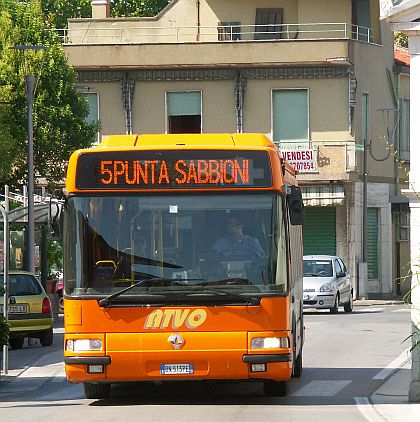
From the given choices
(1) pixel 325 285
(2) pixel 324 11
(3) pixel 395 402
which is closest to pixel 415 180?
(3) pixel 395 402

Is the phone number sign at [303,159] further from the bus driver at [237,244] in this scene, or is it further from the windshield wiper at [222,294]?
the windshield wiper at [222,294]

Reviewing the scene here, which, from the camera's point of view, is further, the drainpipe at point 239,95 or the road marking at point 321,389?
the drainpipe at point 239,95

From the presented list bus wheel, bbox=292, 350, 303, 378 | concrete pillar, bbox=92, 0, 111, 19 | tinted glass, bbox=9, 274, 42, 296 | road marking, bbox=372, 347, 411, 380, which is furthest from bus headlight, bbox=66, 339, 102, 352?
concrete pillar, bbox=92, 0, 111, 19

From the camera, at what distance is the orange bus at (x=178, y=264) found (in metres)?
16.1

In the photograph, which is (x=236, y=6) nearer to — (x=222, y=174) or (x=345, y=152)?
(x=345, y=152)

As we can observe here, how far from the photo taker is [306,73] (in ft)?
173

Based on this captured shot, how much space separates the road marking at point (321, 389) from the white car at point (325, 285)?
20237 millimetres

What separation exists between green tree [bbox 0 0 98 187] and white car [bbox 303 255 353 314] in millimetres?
9484

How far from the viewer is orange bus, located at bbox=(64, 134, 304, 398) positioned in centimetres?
1608

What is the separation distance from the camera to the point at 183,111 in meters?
53.5

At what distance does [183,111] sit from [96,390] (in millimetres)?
36309

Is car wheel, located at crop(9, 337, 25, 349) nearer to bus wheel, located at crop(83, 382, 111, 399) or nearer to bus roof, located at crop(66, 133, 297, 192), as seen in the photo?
bus wheel, located at crop(83, 382, 111, 399)

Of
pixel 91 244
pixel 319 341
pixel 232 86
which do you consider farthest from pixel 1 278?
pixel 232 86

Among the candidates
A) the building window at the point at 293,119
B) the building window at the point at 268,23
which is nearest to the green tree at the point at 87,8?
the building window at the point at 268,23
